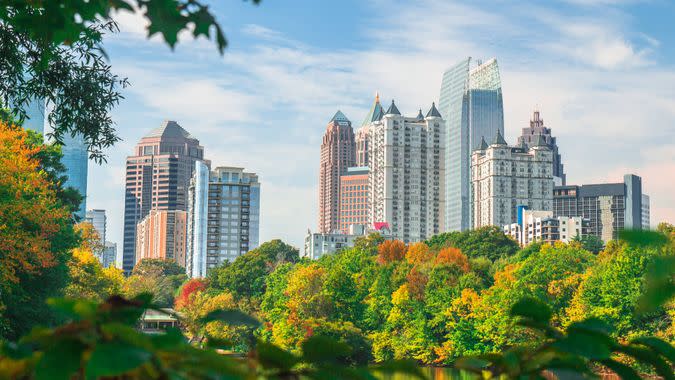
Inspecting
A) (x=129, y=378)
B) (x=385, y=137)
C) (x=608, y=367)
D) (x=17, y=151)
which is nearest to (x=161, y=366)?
(x=129, y=378)

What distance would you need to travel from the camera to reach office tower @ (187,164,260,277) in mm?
158750

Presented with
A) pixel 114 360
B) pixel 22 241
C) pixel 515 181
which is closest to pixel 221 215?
pixel 515 181

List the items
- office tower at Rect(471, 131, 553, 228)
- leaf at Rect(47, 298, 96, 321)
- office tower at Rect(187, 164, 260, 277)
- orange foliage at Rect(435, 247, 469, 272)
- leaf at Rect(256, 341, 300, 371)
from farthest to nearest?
1. office tower at Rect(187, 164, 260, 277)
2. office tower at Rect(471, 131, 553, 228)
3. orange foliage at Rect(435, 247, 469, 272)
4. leaf at Rect(256, 341, 300, 371)
5. leaf at Rect(47, 298, 96, 321)

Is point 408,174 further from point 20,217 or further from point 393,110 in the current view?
point 20,217

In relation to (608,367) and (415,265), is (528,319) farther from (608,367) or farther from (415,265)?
(415,265)

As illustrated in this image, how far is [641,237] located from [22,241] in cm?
2397

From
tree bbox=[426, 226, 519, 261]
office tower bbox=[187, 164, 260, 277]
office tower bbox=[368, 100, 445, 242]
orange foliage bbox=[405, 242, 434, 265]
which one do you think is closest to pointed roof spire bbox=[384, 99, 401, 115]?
office tower bbox=[368, 100, 445, 242]

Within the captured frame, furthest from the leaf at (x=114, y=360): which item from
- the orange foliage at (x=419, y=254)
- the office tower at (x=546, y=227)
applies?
the office tower at (x=546, y=227)

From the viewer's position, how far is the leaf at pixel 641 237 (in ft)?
2.80

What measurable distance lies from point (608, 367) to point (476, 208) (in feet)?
542

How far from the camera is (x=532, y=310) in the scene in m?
1.11

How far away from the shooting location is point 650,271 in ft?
2.90

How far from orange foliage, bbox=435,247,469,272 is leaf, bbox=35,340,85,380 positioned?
54205 millimetres

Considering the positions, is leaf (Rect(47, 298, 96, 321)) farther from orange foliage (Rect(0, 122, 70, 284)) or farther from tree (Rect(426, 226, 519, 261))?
tree (Rect(426, 226, 519, 261))
